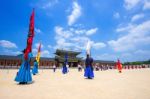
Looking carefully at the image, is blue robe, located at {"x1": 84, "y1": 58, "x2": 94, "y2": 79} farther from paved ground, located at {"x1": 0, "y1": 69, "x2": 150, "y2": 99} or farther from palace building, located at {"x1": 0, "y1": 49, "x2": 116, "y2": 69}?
palace building, located at {"x1": 0, "y1": 49, "x2": 116, "y2": 69}

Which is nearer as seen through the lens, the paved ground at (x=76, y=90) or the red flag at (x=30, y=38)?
the paved ground at (x=76, y=90)

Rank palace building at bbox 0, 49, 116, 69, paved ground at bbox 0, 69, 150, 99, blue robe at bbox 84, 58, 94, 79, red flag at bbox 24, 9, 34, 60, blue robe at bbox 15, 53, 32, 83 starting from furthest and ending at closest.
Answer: palace building at bbox 0, 49, 116, 69 < blue robe at bbox 84, 58, 94, 79 < red flag at bbox 24, 9, 34, 60 < blue robe at bbox 15, 53, 32, 83 < paved ground at bbox 0, 69, 150, 99

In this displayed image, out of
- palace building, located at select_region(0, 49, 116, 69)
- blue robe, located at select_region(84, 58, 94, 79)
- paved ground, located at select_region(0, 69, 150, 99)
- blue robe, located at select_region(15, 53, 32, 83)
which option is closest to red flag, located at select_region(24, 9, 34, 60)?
blue robe, located at select_region(15, 53, 32, 83)

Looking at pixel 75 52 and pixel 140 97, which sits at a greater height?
pixel 75 52

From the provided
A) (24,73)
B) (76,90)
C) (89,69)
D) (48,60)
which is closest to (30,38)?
(24,73)

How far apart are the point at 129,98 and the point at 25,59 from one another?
654cm

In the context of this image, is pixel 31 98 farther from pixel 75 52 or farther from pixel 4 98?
pixel 75 52

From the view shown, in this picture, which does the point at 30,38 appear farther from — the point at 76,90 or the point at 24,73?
the point at 76,90

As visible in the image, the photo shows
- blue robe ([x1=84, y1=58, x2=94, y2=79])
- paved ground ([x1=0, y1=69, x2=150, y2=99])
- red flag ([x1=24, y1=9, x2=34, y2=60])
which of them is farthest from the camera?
blue robe ([x1=84, y1=58, x2=94, y2=79])

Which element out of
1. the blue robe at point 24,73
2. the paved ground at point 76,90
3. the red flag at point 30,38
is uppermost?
the red flag at point 30,38

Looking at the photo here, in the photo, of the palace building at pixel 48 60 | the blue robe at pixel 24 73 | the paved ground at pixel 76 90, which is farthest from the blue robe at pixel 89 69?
the palace building at pixel 48 60

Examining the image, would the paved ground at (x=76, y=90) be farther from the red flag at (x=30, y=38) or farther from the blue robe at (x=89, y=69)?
the blue robe at (x=89, y=69)

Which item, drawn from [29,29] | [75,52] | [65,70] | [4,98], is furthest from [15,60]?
[4,98]

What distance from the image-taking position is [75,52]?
7412cm
